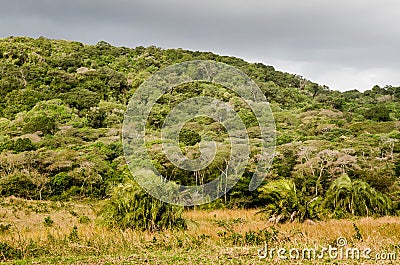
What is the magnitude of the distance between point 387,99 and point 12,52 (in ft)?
230

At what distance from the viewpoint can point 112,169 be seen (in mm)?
32344

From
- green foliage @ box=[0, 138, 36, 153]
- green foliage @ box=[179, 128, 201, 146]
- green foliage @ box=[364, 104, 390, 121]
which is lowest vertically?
green foliage @ box=[0, 138, 36, 153]

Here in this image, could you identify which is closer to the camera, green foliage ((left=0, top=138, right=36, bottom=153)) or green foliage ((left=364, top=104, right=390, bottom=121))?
green foliage ((left=0, top=138, right=36, bottom=153))

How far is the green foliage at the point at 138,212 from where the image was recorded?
10.1 m

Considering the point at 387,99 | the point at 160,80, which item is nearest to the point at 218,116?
the point at 160,80

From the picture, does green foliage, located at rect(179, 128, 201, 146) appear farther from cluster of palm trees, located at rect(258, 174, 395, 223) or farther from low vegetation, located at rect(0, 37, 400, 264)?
cluster of palm trees, located at rect(258, 174, 395, 223)
